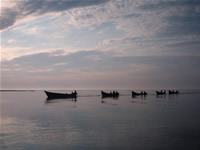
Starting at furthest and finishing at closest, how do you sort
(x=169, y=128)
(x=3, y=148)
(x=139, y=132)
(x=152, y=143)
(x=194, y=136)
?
(x=169, y=128)
(x=139, y=132)
(x=194, y=136)
(x=152, y=143)
(x=3, y=148)

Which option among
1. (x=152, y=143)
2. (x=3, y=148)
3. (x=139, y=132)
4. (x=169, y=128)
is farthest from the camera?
(x=169, y=128)

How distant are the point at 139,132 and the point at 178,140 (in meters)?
3.11

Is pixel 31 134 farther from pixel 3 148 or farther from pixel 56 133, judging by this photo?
pixel 3 148

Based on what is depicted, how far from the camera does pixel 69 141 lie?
42.2ft

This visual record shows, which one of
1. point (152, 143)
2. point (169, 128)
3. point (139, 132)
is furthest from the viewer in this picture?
point (169, 128)

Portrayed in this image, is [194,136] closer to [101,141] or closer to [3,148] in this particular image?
[101,141]

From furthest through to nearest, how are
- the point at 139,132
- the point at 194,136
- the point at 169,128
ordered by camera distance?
1. the point at 169,128
2. the point at 139,132
3. the point at 194,136

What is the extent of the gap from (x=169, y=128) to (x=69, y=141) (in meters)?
8.94

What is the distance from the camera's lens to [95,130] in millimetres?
15883

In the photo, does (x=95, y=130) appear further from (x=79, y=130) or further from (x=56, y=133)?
(x=56, y=133)

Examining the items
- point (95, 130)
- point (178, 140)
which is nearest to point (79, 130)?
point (95, 130)

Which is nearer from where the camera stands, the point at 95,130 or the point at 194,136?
the point at 194,136

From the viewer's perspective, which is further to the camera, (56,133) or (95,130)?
(95,130)

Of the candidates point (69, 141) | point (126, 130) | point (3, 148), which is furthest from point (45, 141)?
point (126, 130)
